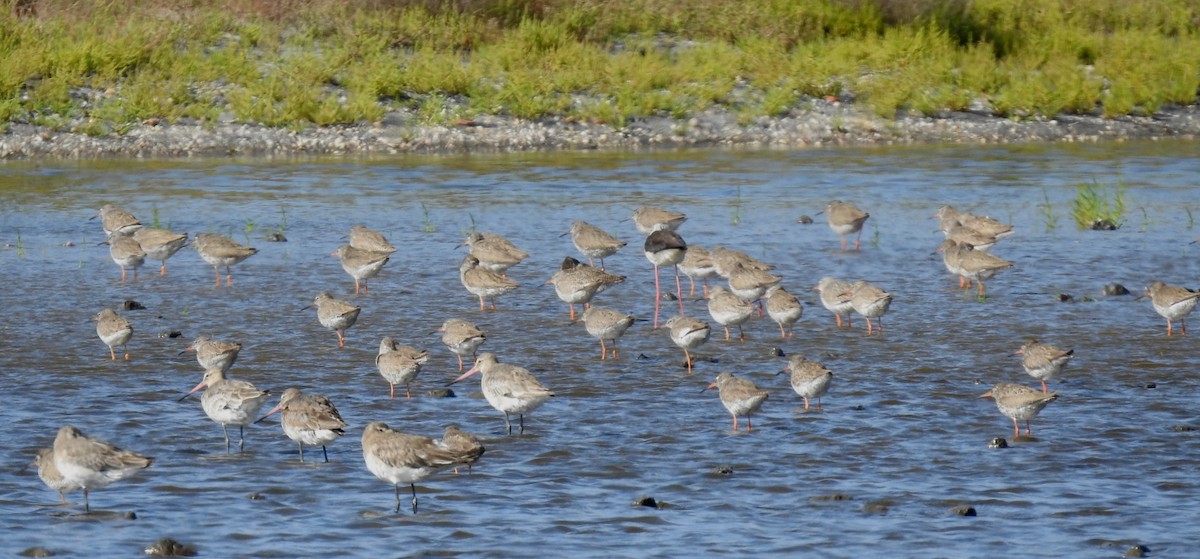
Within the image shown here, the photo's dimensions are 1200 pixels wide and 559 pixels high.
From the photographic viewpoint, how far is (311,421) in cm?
1306

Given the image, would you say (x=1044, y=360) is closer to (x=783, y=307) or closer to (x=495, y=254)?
(x=783, y=307)

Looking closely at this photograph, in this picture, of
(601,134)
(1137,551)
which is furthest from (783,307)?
(601,134)

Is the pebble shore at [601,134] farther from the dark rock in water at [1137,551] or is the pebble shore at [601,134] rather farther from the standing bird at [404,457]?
the dark rock in water at [1137,551]

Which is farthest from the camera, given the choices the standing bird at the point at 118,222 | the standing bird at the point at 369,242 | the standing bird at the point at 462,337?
the standing bird at the point at 118,222

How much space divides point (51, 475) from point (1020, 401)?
7637mm

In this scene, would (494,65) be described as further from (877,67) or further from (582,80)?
(877,67)

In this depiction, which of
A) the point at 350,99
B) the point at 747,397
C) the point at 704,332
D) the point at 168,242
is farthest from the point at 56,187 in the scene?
the point at 747,397

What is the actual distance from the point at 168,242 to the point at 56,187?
37.0 feet

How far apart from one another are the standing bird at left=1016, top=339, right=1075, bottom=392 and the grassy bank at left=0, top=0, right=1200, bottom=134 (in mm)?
24632

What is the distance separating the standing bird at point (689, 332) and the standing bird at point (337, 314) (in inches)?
138

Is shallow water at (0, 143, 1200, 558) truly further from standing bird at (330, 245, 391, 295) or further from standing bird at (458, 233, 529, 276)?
standing bird at (458, 233, 529, 276)

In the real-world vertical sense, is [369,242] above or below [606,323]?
below

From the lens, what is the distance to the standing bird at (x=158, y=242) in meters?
23.1

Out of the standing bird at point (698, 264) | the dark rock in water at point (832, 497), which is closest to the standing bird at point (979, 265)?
the standing bird at point (698, 264)
